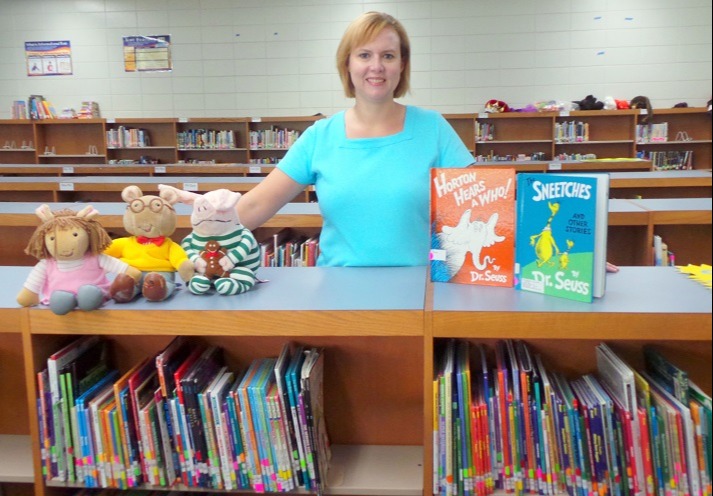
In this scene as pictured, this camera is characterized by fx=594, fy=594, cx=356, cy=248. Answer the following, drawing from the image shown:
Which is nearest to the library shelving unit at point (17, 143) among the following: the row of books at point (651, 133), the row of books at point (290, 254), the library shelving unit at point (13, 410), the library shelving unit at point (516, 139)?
the library shelving unit at point (516, 139)

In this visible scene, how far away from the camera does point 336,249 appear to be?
1.78 metres

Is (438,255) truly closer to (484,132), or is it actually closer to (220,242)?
(220,242)

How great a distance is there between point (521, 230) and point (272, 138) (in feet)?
23.6

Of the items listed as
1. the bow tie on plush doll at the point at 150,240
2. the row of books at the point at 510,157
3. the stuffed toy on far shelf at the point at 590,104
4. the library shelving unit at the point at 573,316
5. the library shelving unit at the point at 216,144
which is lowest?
the library shelving unit at the point at 573,316

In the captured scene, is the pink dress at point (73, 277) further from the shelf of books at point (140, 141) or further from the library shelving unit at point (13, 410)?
the shelf of books at point (140, 141)

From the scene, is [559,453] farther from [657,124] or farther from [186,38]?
[186,38]

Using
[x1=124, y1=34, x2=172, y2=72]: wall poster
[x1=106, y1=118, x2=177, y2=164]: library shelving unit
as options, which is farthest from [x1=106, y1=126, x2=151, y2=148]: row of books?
[x1=124, y1=34, x2=172, y2=72]: wall poster

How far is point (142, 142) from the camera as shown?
8.32m

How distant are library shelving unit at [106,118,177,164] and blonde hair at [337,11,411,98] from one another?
686 cm

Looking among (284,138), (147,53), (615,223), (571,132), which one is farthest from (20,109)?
(615,223)

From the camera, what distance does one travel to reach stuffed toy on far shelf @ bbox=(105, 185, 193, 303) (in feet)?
3.97

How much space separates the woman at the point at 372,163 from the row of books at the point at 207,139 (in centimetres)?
662

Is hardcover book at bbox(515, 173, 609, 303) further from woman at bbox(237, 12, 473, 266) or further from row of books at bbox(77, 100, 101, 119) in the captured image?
row of books at bbox(77, 100, 101, 119)

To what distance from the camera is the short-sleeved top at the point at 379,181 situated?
66.8 inches
